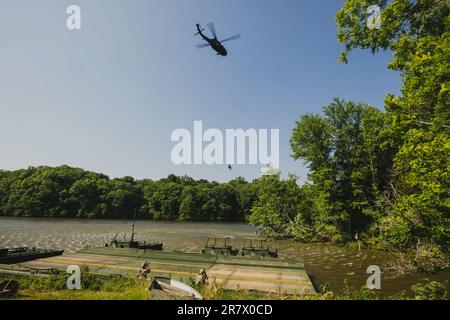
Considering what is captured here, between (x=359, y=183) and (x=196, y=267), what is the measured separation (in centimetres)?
Result: 3721

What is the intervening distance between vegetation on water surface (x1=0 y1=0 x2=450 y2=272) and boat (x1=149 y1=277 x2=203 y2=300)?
11.3 metres

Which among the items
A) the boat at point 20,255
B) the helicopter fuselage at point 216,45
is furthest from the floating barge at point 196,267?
the helicopter fuselage at point 216,45

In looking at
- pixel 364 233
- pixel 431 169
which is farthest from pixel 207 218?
pixel 431 169

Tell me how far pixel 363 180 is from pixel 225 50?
42.3 meters

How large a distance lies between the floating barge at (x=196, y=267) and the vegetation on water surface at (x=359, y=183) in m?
7.48

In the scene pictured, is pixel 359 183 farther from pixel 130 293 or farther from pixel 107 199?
pixel 107 199

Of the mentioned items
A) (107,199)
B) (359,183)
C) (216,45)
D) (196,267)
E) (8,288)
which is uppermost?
(216,45)

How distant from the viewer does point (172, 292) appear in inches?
447

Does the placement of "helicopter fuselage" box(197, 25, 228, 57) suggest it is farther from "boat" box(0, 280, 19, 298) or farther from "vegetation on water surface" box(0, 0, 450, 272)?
"boat" box(0, 280, 19, 298)

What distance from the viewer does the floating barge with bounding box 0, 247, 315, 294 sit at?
18.8 m

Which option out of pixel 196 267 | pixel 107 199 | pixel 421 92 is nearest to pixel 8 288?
pixel 196 267

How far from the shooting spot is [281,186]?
60625 millimetres

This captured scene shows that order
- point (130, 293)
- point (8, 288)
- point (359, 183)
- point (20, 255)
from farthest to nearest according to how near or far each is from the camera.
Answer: point (359, 183)
point (20, 255)
point (8, 288)
point (130, 293)

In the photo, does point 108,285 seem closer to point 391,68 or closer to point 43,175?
point 391,68
